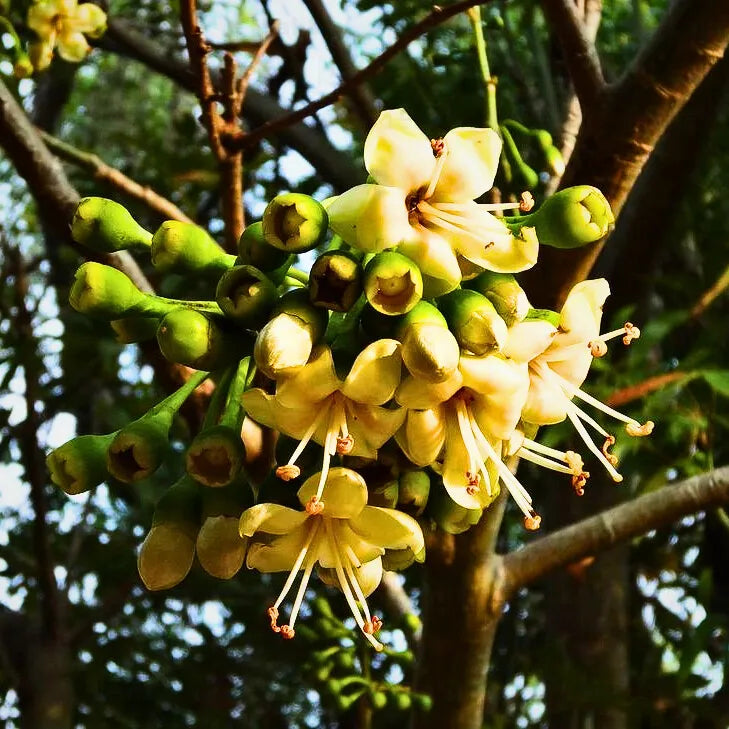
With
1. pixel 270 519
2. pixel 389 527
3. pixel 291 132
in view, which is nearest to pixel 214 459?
pixel 270 519

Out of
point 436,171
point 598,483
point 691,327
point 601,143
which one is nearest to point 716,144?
point 691,327

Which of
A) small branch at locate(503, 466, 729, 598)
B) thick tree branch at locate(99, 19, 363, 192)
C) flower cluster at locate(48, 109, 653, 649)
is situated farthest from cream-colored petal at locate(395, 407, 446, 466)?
thick tree branch at locate(99, 19, 363, 192)

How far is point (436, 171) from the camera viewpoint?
944 millimetres

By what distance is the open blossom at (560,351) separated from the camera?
0.94 metres

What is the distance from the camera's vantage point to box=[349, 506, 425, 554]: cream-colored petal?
3.11 feet

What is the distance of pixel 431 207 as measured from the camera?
943 millimetres

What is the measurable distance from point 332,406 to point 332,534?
15 centimetres

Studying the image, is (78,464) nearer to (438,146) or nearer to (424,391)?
(424,391)

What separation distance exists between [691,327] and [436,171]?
2041mm

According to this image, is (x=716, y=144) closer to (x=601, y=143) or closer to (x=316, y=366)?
(x=601, y=143)

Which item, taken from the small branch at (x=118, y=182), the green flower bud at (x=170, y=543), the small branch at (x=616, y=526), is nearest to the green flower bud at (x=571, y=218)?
the green flower bud at (x=170, y=543)

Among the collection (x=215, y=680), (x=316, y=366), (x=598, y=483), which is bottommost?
(x=215, y=680)

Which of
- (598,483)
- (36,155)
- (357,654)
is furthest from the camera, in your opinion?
(598,483)

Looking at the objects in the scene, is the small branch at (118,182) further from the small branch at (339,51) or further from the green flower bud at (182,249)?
the green flower bud at (182,249)
